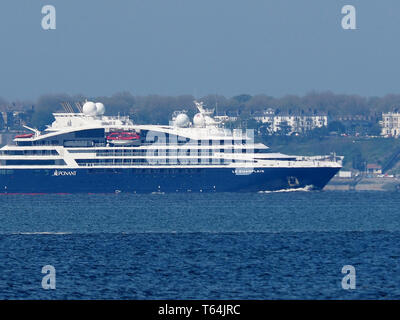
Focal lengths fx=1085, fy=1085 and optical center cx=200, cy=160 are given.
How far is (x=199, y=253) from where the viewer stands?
53344mm

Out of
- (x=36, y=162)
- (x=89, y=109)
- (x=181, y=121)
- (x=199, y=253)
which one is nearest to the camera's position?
(x=199, y=253)

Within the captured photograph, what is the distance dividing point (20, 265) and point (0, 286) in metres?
8.27

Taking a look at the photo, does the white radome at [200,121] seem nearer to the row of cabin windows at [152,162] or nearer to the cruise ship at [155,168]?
the cruise ship at [155,168]

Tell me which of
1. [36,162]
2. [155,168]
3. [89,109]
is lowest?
[155,168]

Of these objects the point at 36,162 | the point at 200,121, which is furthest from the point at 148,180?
the point at 200,121

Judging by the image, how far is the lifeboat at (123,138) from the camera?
147625mm

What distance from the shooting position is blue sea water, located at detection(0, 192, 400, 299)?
39500 millimetres

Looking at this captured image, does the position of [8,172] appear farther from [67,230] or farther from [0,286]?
[0,286]

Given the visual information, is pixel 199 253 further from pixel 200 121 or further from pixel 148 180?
pixel 200 121

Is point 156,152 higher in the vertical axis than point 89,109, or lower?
lower

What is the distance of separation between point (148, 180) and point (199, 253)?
296ft

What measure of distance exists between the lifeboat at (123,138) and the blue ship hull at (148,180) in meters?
5.42
